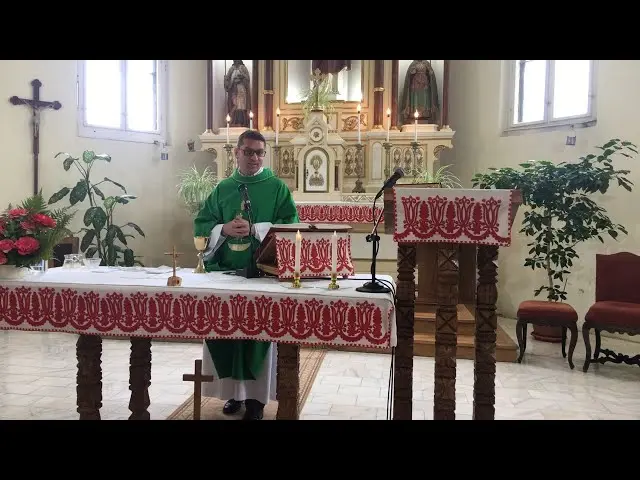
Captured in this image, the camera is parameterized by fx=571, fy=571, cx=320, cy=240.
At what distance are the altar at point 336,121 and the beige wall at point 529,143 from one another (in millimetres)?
641

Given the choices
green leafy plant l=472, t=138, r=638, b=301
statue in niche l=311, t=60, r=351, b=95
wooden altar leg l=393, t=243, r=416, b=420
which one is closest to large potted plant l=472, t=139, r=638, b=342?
green leafy plant l=472, t=138, r=638, b=301

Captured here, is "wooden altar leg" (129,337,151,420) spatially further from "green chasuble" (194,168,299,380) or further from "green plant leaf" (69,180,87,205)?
"green plant leaf" (69,180,87,205)

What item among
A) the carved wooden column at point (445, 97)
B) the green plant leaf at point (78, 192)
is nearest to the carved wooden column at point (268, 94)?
the carved wooden column at point (445, 97)

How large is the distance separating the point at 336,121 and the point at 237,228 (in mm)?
5773

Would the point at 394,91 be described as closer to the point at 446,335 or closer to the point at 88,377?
the point at 446,335

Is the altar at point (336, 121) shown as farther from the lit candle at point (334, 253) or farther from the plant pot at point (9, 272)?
the plant pot at point (9, 272)

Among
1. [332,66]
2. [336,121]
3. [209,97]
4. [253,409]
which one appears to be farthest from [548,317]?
[209,97]

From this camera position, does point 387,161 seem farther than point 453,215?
Yes

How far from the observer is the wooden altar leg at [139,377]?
→ 12.9ft

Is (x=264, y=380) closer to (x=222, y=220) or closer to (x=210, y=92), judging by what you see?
(x=222, y=220)

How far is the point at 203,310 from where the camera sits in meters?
3.10

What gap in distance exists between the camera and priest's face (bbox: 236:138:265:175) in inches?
156

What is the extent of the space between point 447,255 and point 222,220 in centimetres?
180

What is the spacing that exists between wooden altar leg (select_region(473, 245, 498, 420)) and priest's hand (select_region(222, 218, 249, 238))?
149 centimetres
